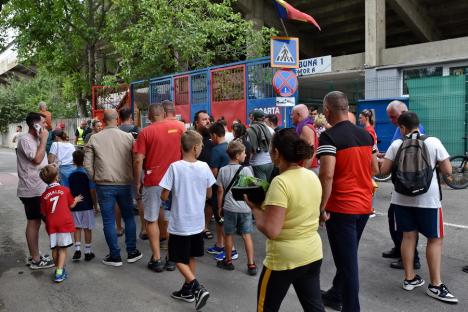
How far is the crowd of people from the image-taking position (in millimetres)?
2674

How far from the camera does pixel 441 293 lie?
404 cm

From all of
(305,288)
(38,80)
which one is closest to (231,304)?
(305,288)

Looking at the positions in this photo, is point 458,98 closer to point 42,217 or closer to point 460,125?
point 460,125

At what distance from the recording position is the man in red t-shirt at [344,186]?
338 cm

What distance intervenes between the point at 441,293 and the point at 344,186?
1.55 metres

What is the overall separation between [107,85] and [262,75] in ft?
27.9

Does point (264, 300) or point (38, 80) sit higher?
point (38, 80)

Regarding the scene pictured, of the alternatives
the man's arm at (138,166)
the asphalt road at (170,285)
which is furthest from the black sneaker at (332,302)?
the man's arm at (138,166)

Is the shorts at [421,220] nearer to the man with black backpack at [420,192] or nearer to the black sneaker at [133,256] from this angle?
the man with black backpack at [420,192]

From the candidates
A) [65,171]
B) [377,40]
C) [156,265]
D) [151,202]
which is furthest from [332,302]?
[377,40]

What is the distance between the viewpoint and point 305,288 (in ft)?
9.06

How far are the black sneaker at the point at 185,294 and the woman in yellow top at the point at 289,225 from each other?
1545mm

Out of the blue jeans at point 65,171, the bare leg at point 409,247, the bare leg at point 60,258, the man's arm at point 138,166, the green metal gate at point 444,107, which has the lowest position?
the bare leg at point 60,258

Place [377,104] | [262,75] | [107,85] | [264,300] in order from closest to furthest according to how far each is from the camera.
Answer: [264,300], [262,75], [377,104], [107,85]
